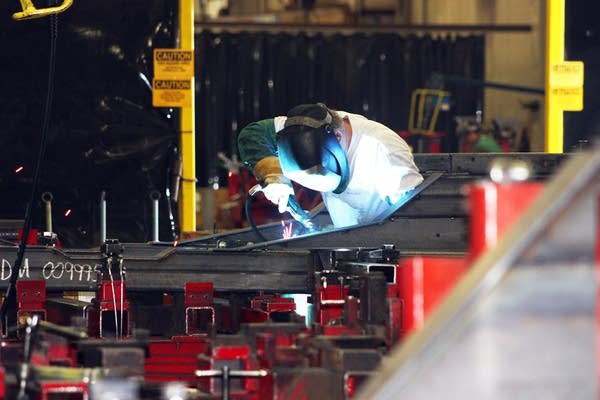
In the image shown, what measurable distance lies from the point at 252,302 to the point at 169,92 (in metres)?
4.38

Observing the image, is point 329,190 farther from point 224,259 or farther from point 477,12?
point 477,12

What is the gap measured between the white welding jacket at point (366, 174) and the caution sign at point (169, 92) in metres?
2.86

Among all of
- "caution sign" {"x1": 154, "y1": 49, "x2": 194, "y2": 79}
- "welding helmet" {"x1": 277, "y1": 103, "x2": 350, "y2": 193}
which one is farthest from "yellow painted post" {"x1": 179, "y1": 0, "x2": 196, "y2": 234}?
"welding helmet" {"x1": 277, "y1": 103, "x2": 350, "y2": 193}

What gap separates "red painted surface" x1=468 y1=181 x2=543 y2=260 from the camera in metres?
3.42

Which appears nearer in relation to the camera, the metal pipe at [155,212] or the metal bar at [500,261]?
the metal bar at [500,261]

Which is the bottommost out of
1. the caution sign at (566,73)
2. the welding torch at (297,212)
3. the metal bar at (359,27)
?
the welding torch at (297,212)

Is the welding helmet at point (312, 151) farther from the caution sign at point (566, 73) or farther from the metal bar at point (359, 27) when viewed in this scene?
the metal bar at point (359, 27)

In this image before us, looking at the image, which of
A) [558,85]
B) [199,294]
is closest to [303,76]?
[558,85]

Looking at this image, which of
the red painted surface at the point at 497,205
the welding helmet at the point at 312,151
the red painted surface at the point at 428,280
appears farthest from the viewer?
the welding helmet at the point at 312,151

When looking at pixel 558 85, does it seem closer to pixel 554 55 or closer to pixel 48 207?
pixel 554 55

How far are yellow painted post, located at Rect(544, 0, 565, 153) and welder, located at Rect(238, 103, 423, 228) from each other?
325 cm

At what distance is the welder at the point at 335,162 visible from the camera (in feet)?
28.3

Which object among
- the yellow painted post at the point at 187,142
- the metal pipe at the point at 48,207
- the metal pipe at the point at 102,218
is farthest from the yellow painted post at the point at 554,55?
the metal pipe at the point at 48,207

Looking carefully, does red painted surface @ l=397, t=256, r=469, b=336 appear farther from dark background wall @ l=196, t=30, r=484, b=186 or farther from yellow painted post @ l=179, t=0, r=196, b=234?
dark background wall @ l=196, t=30, r=484, b=186
